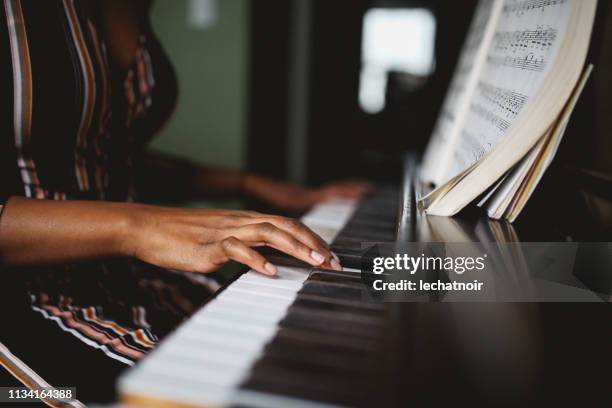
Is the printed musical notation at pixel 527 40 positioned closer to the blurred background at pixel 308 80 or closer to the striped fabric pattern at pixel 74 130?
the striped fabric pattern at pixel 74 130

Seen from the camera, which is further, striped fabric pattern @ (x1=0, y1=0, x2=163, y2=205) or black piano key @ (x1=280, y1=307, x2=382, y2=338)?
striped fabric pattern @ (x1=0, y1=0, x2=163, y2=205)

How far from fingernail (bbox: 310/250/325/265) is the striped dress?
376 mm

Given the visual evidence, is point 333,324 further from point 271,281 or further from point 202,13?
point 202,13

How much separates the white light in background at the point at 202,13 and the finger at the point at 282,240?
2709 mm

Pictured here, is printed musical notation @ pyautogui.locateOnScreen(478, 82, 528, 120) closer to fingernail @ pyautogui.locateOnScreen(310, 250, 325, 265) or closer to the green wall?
fingernail @ pyautogui.locateOnScreen(310, 250, 325, 265)

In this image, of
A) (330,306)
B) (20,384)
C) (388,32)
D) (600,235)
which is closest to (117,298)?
(20,384)

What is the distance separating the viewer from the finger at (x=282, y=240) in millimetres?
908

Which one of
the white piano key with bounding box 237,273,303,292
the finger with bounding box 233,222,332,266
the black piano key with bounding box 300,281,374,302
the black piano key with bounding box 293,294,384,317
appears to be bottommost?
the white piano key with bounding box 237,273,303,292

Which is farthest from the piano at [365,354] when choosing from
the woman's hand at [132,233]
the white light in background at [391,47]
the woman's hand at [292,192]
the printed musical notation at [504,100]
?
the white light in background at [391,47]

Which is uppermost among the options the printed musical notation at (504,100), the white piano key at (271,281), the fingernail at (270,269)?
the printed musical notation at (504,100)

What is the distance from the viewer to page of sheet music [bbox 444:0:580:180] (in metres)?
0.91

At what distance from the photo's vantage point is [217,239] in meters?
0.95

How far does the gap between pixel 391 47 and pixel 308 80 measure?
607 mm

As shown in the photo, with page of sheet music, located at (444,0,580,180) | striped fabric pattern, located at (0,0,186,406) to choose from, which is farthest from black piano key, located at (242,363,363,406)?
page of sheet music, located at (444,0,580,180)
